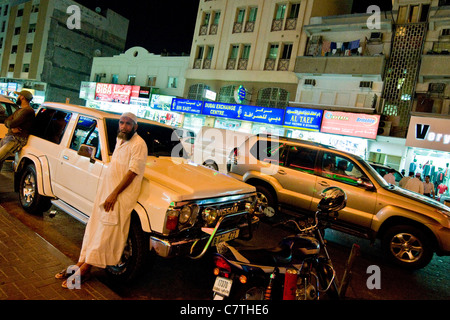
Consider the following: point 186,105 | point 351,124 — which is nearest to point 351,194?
point 351,124

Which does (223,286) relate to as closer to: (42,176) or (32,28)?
(42,176)

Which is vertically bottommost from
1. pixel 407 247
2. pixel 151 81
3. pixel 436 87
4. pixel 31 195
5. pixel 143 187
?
pixel 31 195

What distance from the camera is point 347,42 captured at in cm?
1869

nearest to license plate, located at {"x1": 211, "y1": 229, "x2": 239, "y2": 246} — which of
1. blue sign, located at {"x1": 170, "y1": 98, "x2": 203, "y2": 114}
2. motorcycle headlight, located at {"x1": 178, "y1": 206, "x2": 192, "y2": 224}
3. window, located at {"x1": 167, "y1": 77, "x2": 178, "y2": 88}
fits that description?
motorcycle headlight, located at {"x1": 178, "y1": 206, "x2": 192, "y2": 224}

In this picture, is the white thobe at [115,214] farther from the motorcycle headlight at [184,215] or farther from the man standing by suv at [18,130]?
the man standing by suv at [18,130]

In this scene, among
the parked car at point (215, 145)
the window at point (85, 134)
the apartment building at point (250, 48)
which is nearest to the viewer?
the window at point (85, 134)

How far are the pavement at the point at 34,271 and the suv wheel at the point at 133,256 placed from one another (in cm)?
19

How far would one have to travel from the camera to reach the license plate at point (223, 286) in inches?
91.2

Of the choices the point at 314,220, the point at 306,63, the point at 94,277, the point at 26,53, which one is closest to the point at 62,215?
the point at 94,277

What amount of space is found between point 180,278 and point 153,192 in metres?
1.26

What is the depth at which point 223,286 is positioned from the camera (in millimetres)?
2350

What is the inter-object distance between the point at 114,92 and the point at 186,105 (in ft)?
29.0

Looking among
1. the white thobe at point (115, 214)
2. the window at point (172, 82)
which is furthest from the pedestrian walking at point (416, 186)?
the window at point (172, 82)
